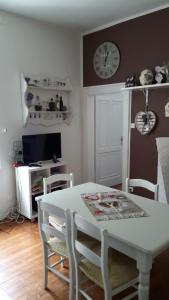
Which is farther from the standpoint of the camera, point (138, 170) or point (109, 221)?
point (138, 170)

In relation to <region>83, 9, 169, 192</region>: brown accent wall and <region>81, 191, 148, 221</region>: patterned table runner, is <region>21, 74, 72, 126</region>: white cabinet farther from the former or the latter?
<region>81, 191, 148, 221</region>: patterned table runner

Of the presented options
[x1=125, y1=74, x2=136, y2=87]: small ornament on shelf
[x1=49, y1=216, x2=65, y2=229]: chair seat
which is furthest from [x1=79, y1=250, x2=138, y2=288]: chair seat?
[x1=125, y1=74, x2=136, y2=87]: small ornament on shelf

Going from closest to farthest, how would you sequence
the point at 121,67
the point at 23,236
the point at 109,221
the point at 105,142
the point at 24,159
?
the point at 109,221 < the point at 23,236 < the point at 24,159 < the point at 121,67 < the point at 105,142

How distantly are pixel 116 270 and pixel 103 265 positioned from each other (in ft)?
0.97

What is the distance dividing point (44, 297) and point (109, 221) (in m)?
0.94

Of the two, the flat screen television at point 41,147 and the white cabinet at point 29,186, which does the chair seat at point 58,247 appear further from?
the flat screen television at point 41,147

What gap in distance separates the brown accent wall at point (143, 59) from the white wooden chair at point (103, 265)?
76.3 inches

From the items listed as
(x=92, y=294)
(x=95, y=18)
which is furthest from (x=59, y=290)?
(x=95, y=18)

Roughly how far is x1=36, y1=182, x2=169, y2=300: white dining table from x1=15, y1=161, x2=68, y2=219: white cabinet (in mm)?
1302

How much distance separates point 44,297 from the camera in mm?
2080

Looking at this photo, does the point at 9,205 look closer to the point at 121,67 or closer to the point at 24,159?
the point at 24,159

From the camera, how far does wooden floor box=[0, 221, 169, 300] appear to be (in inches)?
82.9

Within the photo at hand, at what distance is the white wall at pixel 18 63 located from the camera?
339cm

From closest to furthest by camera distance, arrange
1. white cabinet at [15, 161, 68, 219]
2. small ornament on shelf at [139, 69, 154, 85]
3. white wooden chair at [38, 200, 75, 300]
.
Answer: white wooden chair at [38, 200, 75, 300], small ornament on shelf at [139, 69, 154, 85], white cabinet at [15, 161, 68, 219]
